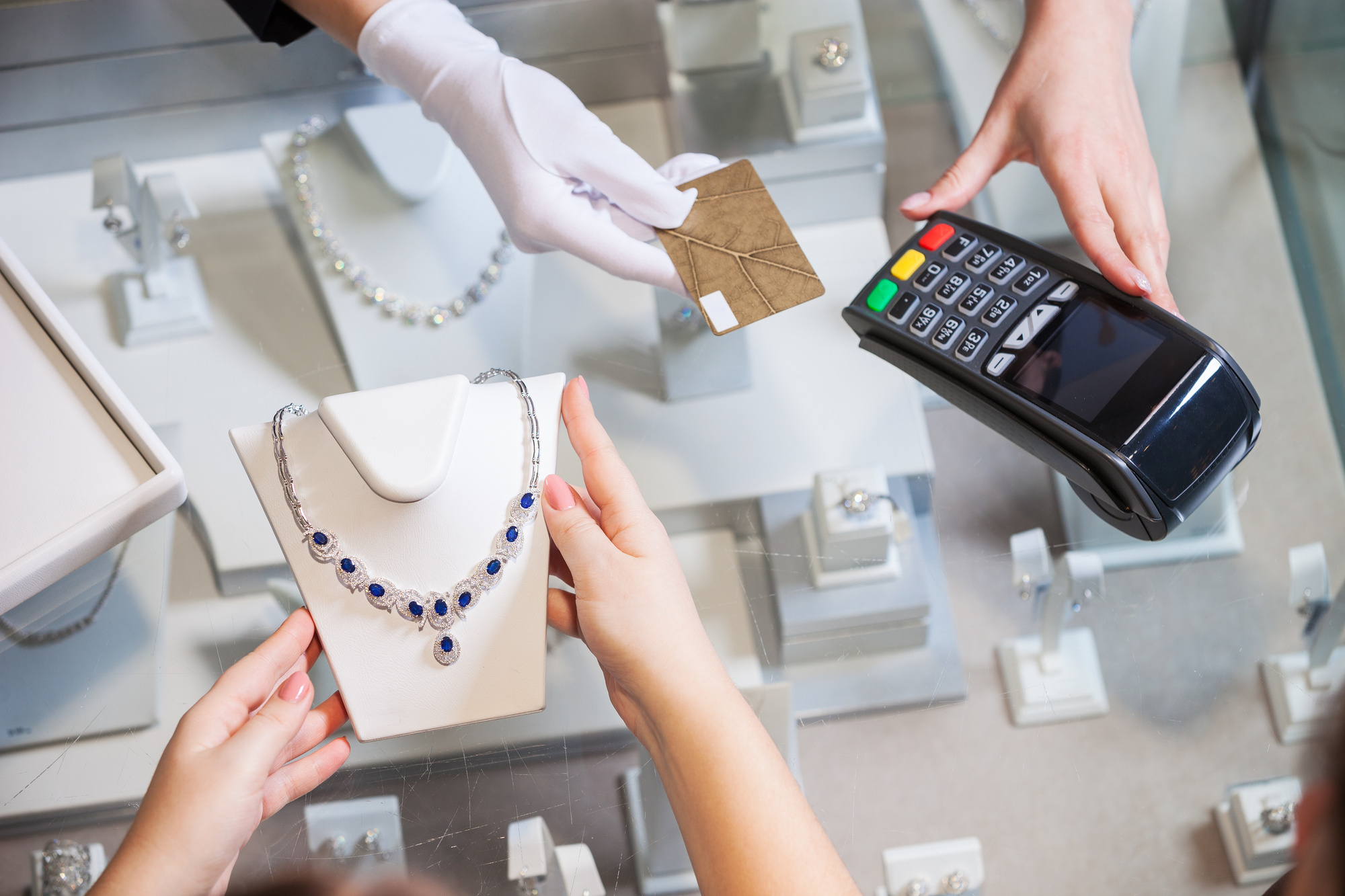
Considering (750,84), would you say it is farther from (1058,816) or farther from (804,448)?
(1058,816)

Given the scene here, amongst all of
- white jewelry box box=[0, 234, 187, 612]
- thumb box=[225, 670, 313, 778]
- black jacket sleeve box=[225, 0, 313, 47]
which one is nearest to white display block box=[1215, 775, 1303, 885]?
thumb box=[225, 670, 313, 778]

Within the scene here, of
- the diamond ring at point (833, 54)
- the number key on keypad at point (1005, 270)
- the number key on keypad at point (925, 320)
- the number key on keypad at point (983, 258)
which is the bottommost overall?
the number key on keypad at point (925, 320)

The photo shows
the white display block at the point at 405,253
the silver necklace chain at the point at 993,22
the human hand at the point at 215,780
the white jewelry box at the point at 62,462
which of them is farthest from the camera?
the silver necklace chain at the point at 993,22

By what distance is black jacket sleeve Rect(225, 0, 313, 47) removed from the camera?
62 centimetres

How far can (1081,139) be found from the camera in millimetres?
560

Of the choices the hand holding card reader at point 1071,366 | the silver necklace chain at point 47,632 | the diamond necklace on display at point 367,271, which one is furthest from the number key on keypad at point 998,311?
the silver necklace chain at point 47,632

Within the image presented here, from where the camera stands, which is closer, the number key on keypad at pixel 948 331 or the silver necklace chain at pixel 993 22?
the number key on keypad at pixel 948 331

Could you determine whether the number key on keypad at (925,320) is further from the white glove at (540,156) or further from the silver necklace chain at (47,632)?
the silver necklace chain at (47,632)

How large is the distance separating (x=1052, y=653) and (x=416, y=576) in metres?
0.38

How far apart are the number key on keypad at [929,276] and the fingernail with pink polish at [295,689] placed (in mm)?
404

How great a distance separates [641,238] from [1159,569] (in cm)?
39

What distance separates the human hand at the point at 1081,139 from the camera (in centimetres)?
54

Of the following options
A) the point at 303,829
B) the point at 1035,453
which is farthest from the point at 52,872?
the point at 1035,453

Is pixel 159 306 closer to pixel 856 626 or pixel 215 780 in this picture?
pixel 215 780
